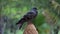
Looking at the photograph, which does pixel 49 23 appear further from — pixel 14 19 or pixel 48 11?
pixel 14 19

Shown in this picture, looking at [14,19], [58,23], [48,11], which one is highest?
[48,11]

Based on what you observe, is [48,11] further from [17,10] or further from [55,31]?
[17,10]

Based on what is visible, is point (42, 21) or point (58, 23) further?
point (58, 23)

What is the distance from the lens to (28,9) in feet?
7.37

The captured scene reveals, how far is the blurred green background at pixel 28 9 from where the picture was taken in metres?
1.80

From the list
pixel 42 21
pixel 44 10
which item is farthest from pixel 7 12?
pixel 42 21

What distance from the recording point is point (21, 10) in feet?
8.02

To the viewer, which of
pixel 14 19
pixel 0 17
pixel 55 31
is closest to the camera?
pixel 55 31

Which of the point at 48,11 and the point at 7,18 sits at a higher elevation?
the point at 48,11

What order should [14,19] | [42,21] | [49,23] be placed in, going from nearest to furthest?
[42,21] → [49,23] → [14,19]

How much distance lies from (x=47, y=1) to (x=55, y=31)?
1.18ft

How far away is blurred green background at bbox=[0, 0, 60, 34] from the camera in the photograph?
1.80 m

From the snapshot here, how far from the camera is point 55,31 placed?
210cm

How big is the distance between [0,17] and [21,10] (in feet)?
0.99
